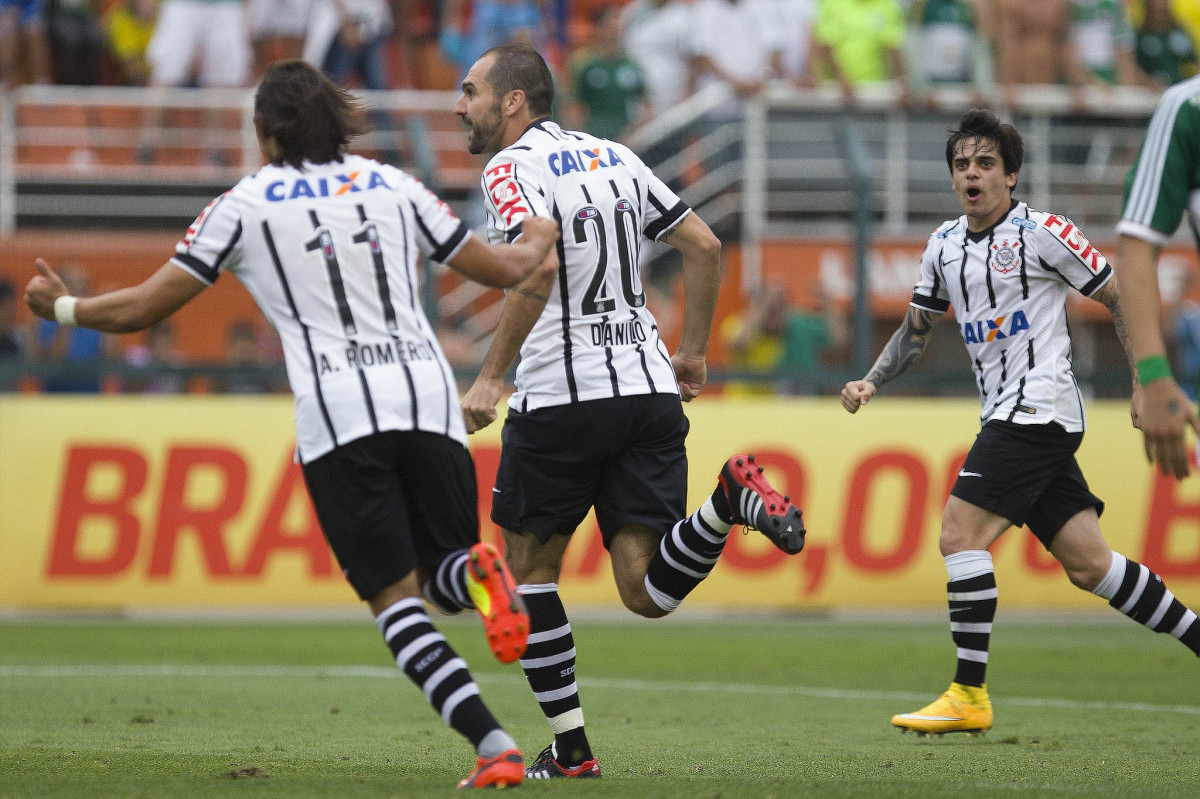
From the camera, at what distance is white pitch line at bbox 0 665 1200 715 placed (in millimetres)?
8031

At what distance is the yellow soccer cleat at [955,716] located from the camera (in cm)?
631

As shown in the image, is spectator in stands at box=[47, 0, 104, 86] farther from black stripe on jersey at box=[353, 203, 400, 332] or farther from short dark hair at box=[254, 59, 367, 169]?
black stripe on jersey at box=[353, 203, 400, 332]

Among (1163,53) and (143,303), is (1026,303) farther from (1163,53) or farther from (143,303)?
(1163,53)

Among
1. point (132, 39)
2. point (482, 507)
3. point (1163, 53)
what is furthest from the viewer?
point (132, 39)

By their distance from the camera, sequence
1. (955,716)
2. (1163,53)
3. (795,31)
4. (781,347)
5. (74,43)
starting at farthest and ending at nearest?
(795,31) → (74,43) → (1163,53) → (781,347) → (955,716)

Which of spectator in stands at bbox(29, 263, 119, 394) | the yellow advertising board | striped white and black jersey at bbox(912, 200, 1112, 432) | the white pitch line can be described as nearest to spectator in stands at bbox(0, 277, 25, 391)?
spectator in stands at bbox(29, 263, 119, 394)

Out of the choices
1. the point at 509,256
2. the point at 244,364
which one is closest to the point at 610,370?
the point at 509,256

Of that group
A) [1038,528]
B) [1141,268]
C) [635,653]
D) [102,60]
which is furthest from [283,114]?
[102,60]

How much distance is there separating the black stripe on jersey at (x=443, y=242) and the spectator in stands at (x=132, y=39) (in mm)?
12459

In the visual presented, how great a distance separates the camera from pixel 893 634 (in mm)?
11578

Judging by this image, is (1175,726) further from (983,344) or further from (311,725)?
(311,725)

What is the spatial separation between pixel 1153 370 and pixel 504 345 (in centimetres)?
212

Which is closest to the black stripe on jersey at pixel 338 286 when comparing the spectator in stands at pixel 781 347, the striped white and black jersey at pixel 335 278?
the striped white and black jersey at pixel 335 278

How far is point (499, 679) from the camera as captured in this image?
9.09 m
